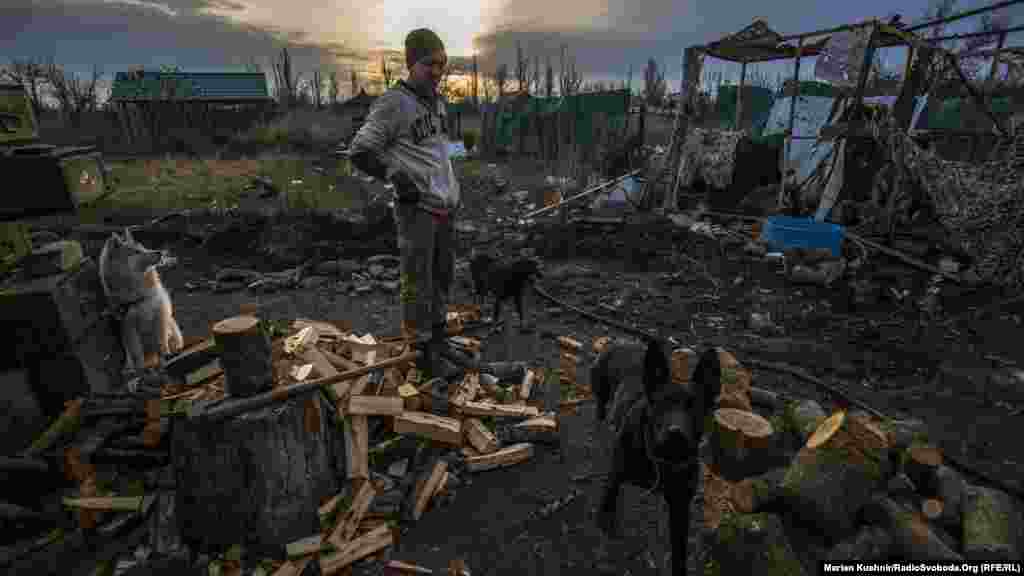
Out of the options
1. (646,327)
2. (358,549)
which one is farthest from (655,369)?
(646,327)

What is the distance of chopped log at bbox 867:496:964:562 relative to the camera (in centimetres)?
215

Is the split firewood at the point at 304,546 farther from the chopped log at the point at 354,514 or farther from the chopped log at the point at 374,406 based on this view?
the chopped log at the point at 374,406

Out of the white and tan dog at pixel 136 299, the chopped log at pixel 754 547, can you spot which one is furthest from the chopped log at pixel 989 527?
the white and tan dog at pixel 136 299

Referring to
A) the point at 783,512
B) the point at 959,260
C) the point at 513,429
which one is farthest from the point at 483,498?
the point at 959,260

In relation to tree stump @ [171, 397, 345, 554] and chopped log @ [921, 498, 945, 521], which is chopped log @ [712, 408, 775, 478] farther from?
tree stump @ [171, 397, 345, 554]

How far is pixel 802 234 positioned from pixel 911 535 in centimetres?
650

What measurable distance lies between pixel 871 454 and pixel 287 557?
3242mm

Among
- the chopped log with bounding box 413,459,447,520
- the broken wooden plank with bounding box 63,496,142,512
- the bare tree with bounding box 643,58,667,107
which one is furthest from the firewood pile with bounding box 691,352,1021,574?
the bare tree with bounding box 643,58,667,107

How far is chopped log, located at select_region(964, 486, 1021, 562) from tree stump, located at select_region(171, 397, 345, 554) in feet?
10.9

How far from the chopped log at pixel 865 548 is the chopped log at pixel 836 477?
0.11 m

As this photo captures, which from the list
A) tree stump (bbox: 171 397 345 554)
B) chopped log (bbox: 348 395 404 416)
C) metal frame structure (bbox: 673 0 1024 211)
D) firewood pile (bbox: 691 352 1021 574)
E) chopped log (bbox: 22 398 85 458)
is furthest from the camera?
metal frame structure (bbox: 673 0 1024 211)

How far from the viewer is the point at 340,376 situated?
2.93m

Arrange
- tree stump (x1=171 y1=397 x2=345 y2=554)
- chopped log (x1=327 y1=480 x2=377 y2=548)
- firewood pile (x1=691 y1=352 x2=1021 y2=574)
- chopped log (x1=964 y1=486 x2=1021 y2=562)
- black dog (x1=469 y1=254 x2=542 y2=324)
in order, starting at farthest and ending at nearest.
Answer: black dog (x1=469 y1=254 x2=542 y2=324), chopped log (x1=327 y1=480 x2=377 y2=548), tree stump (x1=171 y1=397 x2=345 y2=554), firewood pile (x1=691 y1=352 x2=1021 y2=574), chopped log (x1=964 y1=486 x2=1021 y2=562)

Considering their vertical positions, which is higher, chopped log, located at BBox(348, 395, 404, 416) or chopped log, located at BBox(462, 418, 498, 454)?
chopped log, located at BBox(348, 395, 404, 416)
